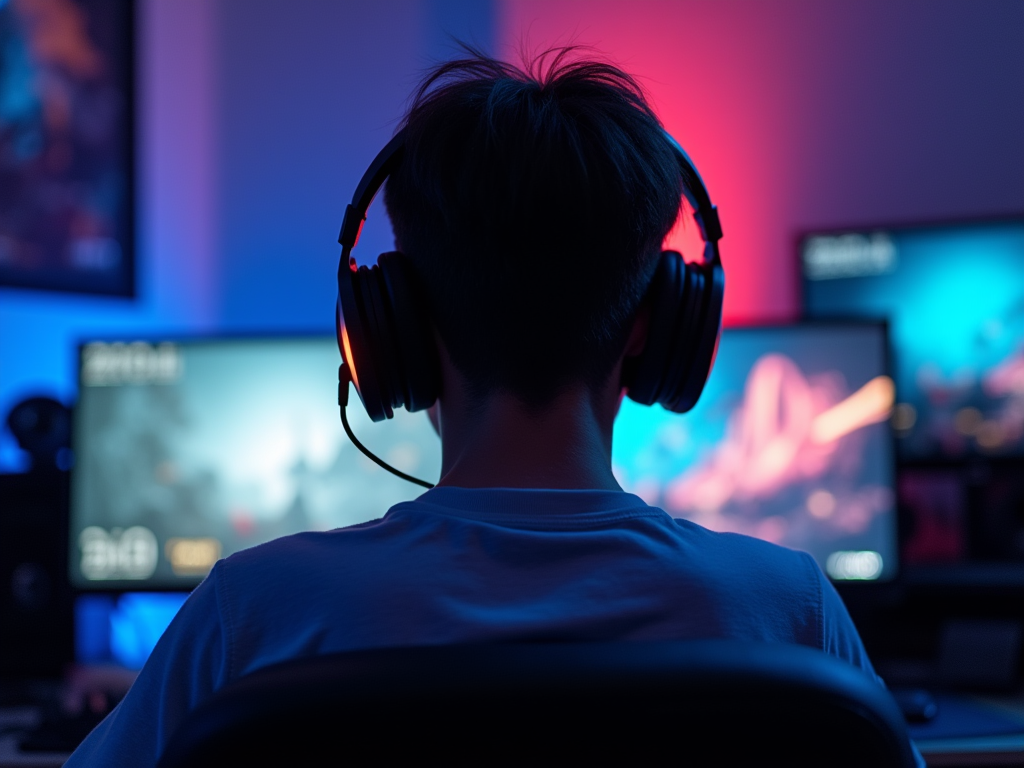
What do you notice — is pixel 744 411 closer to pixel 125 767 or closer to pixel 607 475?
pixel 607 475

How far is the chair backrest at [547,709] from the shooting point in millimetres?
366

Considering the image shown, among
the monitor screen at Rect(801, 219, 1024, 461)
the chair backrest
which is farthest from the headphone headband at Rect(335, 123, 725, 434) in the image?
the monitor screen at Rect(801, 219, 1024, 461)

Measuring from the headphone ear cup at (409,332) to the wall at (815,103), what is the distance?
1197 mm

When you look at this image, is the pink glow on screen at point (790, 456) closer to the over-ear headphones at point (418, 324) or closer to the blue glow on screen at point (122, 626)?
the over-ear headphones at point (418, 324)

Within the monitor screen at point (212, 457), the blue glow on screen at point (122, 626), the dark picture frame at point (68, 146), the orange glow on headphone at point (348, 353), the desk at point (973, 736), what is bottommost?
the blue glow on screen at point (122, 626)

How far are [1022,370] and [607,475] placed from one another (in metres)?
1.17

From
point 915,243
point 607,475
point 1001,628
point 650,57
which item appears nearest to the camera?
point 607,475

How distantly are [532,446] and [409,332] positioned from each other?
13 cm

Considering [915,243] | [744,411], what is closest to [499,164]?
[744,411]

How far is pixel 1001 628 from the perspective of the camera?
4.57 ft

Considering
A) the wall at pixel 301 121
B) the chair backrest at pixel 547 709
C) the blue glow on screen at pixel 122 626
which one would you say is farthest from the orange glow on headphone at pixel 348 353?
the wall at pixel 301 121

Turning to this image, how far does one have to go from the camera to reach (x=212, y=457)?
1502mm

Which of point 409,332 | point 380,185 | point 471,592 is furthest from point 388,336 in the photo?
point 471,592

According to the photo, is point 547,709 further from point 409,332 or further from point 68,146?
point 68,146
